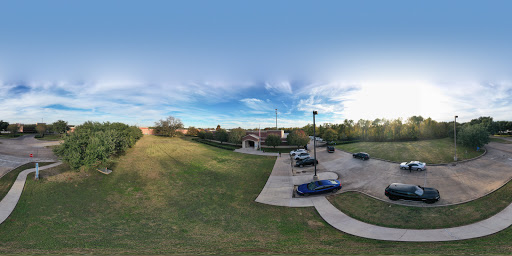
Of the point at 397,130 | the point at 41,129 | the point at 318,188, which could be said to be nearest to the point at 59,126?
the point at 41,129

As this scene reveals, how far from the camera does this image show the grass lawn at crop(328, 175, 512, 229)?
1253 cm

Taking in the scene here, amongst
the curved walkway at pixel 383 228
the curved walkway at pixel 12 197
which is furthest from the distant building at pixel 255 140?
the curved walkway at pixel 12 197

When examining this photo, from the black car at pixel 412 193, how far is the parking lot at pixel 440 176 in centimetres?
43

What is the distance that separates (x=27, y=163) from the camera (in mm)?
23969

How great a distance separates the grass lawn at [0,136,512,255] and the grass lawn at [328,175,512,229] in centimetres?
216

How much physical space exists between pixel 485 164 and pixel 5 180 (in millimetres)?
56592

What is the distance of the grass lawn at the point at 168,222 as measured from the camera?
9703 millimetres

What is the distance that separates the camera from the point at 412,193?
15172 millimetres

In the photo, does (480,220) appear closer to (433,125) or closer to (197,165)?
(197,165)

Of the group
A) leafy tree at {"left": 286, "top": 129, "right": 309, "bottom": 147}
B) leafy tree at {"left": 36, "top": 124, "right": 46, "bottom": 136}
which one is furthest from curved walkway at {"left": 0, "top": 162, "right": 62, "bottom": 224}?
leafy tree at {"left": 36, "top": 124, "right": 46, "bottom": 136}

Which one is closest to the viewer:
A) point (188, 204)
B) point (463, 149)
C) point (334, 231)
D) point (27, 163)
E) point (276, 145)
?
point (334, 231)

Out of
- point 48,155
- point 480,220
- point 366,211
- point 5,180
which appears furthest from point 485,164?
point 48,155

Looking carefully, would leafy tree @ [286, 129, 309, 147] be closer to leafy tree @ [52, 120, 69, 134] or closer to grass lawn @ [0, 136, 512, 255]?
grass lawn @ [0, 136, 512, 255]

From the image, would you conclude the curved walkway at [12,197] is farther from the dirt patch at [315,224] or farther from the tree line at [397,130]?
the tree line at [397,130]
